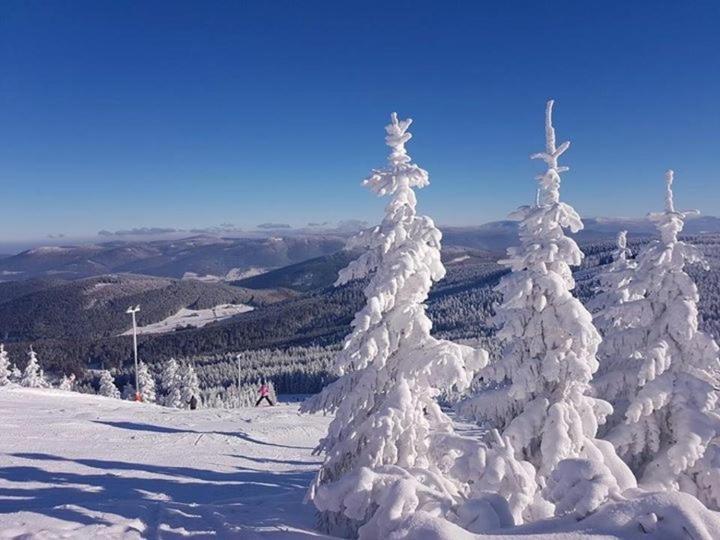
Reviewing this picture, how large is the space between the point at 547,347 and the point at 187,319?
18368 centimetres

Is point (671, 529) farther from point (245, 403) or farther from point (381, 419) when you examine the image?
point (245, 403)

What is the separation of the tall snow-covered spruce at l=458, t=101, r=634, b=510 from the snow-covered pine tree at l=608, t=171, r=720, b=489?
1.59 m

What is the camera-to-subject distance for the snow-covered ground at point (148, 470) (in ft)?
32.5

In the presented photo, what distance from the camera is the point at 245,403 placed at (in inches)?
2196

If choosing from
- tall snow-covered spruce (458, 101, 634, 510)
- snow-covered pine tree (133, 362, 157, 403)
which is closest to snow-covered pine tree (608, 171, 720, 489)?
tall snow-covered spruce (458, 101, 634, 510)

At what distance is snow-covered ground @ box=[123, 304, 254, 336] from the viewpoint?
167 m

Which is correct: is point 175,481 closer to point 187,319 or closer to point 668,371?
point 668,371

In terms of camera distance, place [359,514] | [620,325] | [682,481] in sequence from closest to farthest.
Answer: [359,514] < [682,481] < [620,325]

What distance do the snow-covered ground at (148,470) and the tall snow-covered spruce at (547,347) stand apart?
5.25 m

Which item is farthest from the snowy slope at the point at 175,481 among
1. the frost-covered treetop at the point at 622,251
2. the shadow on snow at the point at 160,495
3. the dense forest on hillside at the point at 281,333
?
the dense forest on hillside at the point at 281,333

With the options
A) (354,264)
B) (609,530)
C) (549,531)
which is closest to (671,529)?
(609,530)

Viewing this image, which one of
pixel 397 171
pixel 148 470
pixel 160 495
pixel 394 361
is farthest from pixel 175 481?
pixel 397 171

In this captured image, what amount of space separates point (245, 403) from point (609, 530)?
53241 mm

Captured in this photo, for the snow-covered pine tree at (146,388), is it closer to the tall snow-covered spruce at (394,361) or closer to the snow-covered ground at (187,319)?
the tall snow-covered spruce at (394,361)
